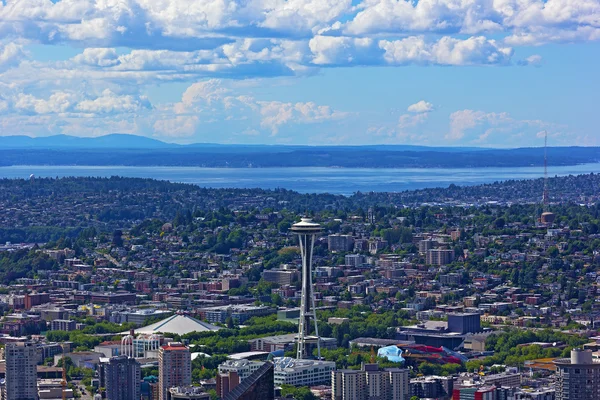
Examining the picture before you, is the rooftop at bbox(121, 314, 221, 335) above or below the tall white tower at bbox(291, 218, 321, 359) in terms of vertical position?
below

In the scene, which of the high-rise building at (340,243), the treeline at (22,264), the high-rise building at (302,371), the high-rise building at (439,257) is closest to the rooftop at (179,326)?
the high-rise building at (302,371)

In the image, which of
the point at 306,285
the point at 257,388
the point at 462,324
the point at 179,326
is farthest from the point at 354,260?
the point at 257,388

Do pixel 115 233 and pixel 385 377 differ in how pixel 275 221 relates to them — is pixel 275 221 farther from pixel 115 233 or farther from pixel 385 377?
pixel 385 377

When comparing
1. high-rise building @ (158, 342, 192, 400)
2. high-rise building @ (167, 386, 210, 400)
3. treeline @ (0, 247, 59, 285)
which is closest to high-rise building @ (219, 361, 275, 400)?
high-rise building @ (167, 386, 210, 400)

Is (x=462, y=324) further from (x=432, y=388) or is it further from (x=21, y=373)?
(x=21, y=373)

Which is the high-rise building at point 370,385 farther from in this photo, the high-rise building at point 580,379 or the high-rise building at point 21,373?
the high-rise building at point 21,373

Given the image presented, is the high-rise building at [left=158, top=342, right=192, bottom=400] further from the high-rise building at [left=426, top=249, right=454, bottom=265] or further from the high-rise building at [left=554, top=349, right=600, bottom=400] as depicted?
the high-rise building at [left=426, top=249, right=454, bottom=265]
